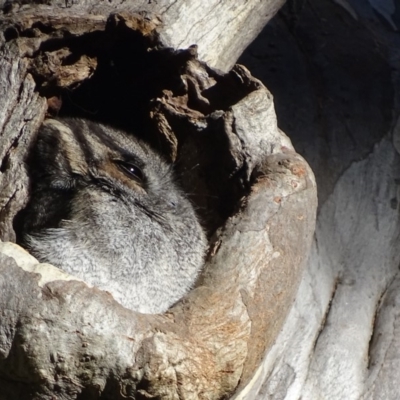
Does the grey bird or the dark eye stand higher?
the dark eye

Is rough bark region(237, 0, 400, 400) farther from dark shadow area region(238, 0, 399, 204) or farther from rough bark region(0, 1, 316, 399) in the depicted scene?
rough bark region(0, 1, 316, 399)

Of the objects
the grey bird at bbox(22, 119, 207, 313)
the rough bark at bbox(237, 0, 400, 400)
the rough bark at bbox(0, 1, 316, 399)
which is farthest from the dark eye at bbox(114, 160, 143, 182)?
the rough bark at bbox(237, 0, 400, 400)

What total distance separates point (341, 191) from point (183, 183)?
1.81 feet

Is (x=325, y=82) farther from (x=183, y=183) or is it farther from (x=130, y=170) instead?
(x=130, y=170)

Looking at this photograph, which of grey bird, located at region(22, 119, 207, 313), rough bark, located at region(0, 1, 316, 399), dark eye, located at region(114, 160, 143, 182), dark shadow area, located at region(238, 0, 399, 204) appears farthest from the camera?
dark shadow area, located at region(238, 0, 399, 204)

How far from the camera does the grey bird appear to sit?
2146 millimetres

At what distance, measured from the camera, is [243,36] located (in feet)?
8.96

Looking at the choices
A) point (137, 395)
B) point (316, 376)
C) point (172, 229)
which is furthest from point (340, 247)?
point (137, 395)

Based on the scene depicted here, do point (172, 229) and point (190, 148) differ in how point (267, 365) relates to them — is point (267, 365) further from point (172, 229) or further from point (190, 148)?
point (190, 148)

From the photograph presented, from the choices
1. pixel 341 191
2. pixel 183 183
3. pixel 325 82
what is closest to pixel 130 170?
pixel 183 183

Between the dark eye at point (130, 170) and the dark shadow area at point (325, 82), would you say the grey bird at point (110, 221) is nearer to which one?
the dark eye at point (130, 170)

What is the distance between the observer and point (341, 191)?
287cm

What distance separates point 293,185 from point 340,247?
724mm

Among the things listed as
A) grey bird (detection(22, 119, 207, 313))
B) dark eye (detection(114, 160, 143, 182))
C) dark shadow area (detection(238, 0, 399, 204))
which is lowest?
grey bird (detection(22, 119, 207, 313))
